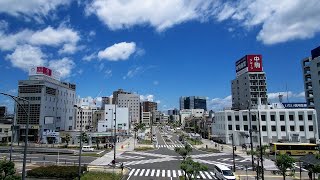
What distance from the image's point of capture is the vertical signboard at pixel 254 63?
116750mm

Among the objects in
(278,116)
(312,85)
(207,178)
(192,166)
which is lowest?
(207,178)

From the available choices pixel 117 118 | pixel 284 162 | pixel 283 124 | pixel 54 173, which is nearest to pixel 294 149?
pixel 283 124

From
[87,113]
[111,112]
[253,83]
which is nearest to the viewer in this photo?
[253,83]

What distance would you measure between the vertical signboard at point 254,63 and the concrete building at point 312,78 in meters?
17.0

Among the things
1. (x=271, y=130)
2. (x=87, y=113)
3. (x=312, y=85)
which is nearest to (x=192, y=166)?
(x=271, y=130)

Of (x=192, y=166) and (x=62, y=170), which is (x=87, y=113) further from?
(x=192, y=166)

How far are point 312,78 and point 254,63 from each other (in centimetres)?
2407

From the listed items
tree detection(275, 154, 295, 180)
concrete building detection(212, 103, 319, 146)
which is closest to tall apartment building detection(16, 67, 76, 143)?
concrete building detection(212, 103, 319, 146)

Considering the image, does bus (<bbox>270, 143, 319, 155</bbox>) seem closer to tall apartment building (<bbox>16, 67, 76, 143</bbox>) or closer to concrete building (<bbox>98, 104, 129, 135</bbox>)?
tall apartment building (<bbox>16, 67, 76, 143</bbox>)

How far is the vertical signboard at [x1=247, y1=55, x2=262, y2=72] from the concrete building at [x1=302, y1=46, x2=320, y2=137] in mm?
17015

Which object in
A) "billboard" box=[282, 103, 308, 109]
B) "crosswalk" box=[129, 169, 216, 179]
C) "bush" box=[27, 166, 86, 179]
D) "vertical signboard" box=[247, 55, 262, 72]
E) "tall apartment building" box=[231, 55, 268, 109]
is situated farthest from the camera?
"tall apartment building" box=[231, 55, 268, 109]

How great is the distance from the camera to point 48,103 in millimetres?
110312

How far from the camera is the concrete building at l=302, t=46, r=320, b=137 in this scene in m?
95.8

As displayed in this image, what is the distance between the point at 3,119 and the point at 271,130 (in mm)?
106313
